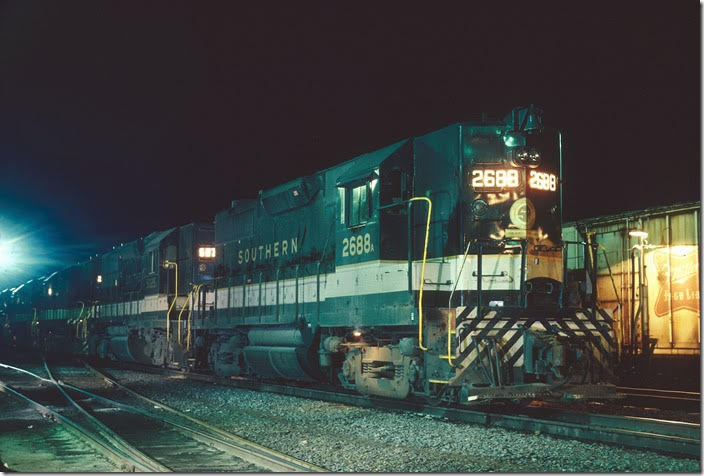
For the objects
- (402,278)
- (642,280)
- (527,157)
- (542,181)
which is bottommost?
(402,278)

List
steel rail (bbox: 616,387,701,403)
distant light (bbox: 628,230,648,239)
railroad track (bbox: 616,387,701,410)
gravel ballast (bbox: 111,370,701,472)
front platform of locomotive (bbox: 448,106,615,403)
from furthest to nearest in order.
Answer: distant light (bbox: 628,230,648,239) < steel rail (bbox: 616,387,701,403) < railroad track (bbox: 616,387,701,410) < front platform of locomotive (bbox: 448,106,615,403) < gravel ballast (bbox: 111,370,701,472)

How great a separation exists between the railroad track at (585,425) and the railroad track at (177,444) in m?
3.11

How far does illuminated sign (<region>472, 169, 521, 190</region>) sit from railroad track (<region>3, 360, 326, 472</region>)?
489 cm

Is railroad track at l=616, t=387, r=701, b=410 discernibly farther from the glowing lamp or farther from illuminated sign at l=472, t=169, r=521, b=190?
the glowing lamp

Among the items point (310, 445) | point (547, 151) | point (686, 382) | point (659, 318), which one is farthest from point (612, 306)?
point (310, 445)

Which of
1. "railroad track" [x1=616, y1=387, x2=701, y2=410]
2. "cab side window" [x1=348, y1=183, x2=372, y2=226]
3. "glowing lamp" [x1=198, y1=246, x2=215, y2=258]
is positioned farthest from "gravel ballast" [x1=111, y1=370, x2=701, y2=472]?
"glowing lamp" [x1=198, y1=246, x2=215, y2=258]

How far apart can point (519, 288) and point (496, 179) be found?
1582 millimetres

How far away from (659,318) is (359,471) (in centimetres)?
1197

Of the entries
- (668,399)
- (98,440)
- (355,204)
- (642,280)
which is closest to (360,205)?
(355,204)

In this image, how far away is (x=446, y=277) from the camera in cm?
1108

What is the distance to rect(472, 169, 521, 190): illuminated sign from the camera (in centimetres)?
1092

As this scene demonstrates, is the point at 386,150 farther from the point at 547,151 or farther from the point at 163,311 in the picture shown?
the point at 163,311

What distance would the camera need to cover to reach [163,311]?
874 inches

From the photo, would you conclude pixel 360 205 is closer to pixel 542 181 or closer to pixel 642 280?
pixel 542 181
